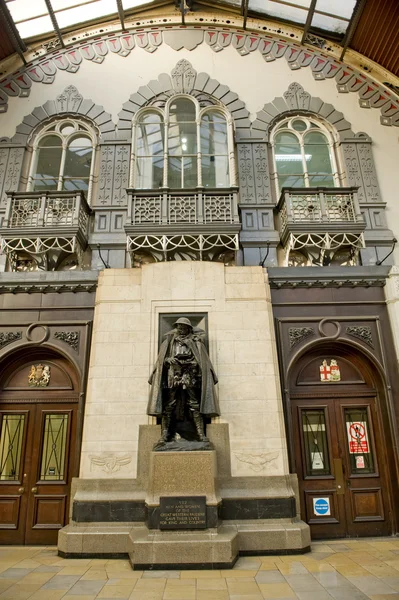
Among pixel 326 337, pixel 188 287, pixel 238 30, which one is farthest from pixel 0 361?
pixel 238 30

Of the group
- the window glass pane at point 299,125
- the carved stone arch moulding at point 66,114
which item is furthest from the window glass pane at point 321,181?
the carved stone arch moulding at point 66,114

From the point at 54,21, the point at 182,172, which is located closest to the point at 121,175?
the point at 182,172

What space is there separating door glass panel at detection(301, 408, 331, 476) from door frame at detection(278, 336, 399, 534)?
1.36 ft

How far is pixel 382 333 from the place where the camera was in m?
9.31

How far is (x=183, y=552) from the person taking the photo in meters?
6.27

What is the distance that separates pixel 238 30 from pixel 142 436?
13.1 m

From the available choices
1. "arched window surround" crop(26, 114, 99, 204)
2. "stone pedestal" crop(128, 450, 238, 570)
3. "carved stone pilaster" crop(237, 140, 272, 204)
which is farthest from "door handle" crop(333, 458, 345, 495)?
"arched window surround" crop(26, 114, 99, 204)

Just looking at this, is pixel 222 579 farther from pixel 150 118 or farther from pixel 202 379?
A: pixel 150 118

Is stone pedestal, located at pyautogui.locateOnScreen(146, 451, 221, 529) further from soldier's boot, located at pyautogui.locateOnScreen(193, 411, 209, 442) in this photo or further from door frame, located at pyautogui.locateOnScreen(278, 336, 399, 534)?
door frame, located at pyautogui.locateOnScreen(278, 336, 399, 534)

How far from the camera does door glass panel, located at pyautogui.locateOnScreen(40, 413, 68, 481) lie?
28.4 feet

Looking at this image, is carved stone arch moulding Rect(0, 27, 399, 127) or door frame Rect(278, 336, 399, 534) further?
carved stone arch moulding Rect(0, 27, 399, 127)

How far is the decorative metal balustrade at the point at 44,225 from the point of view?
985 centimetres

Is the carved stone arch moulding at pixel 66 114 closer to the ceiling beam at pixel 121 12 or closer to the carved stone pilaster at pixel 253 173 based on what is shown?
the ceiling beam at pixel 121 12

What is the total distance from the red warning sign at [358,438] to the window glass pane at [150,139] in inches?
352
